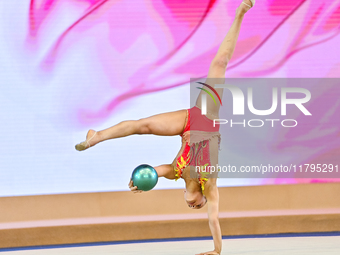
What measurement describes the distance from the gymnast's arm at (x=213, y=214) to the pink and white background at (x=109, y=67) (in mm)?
1368

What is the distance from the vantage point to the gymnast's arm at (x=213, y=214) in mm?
2973

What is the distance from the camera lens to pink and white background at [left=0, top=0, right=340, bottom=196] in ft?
14.3

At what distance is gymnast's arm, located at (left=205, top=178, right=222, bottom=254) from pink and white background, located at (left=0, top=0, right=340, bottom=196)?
4.49 feet

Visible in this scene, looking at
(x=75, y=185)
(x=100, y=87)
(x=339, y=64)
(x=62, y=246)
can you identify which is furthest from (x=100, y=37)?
(x=339, y=64)

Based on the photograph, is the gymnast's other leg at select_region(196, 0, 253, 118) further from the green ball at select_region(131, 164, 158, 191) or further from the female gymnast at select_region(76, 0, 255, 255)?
the green ball at select_region(131, 164, 158, 191)

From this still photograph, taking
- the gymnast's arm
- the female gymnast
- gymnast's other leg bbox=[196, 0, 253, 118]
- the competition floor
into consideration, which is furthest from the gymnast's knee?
the competition floor

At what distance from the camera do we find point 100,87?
442 cm

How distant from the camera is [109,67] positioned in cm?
442

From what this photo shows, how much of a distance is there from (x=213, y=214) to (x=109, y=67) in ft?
6.98

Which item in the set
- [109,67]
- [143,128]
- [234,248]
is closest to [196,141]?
[143,128]

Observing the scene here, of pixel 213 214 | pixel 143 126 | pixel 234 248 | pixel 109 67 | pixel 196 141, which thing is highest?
pixel 109 67

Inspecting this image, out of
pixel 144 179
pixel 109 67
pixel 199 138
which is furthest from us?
pixel 109 67

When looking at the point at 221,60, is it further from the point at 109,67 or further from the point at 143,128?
the point at 109,67

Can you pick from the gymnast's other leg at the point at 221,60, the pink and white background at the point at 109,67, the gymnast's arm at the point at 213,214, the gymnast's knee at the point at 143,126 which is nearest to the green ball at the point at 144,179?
the gymnast's knee at the point at 143,126
